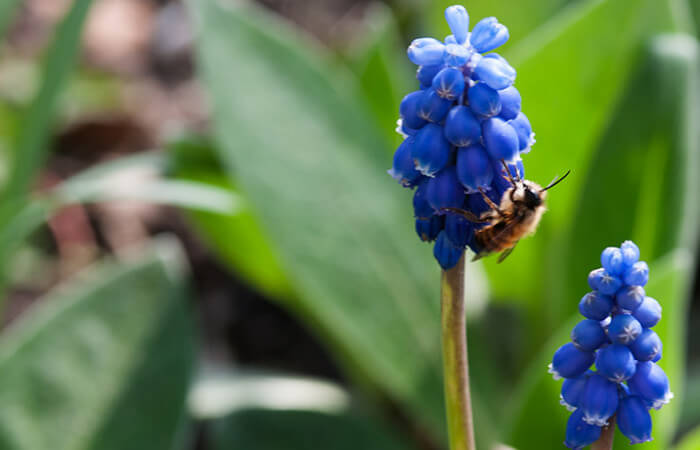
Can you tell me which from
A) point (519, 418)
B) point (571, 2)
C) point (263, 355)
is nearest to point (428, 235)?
point (519, 418)

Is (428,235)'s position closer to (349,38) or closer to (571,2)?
(571,2)

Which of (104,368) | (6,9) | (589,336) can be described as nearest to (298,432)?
(104,368)

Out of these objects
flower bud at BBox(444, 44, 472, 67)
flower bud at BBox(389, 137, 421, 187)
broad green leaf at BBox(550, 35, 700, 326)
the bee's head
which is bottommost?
the bee's head

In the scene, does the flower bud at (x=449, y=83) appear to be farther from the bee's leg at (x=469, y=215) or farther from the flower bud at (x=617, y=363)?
the flower bud at (x=617, y=363)

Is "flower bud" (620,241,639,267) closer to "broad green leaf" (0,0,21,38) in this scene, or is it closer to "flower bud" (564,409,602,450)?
"flower bud" (564,409,602,450)

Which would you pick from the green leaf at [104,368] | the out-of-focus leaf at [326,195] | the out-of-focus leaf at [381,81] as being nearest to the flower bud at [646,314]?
the out-of-focus leaf at [326,195]

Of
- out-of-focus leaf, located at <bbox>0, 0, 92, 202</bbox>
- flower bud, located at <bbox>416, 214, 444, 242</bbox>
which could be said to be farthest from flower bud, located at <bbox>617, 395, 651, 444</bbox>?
out-of-focus leaf, located at <bbox>0, 0, 92, 202</bbox>
